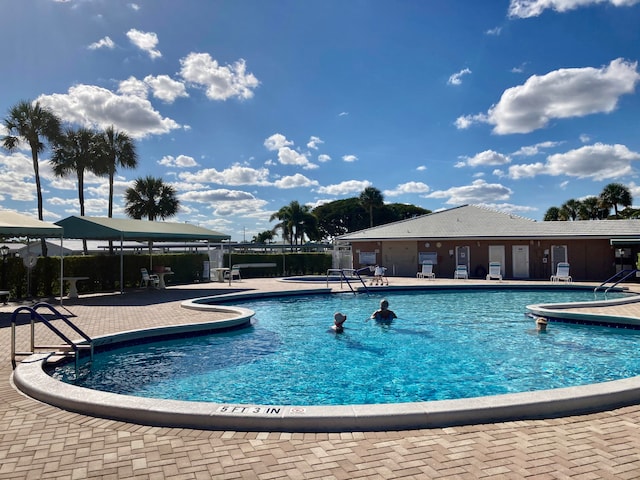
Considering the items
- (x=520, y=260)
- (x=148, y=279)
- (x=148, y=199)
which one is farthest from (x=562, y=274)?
(x=148, y=199)

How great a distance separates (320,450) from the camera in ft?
11.9

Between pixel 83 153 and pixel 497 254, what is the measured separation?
28.5 m

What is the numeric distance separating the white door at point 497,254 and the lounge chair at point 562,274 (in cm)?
317

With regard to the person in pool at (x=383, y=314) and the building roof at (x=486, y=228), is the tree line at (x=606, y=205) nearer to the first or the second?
the building roof at (x=486, y=228)

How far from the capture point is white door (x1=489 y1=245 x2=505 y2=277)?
85.0 ft

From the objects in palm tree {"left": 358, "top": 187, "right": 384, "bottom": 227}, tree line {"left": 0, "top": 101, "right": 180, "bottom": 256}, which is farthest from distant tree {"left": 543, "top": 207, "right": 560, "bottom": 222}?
tree line {"left": 0, "top": 101, "right": 180, "bottom": 256}

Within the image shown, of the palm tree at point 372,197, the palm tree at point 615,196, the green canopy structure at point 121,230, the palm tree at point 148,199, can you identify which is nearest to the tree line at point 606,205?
the palm tree at point 615,196

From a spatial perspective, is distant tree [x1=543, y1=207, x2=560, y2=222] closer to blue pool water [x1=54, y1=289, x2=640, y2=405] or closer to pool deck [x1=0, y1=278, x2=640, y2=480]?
blue pool water [x1=54, y1=289, x2=640, y2=405]

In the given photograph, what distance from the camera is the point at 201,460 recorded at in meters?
3.46

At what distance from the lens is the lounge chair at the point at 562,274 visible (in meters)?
22.8

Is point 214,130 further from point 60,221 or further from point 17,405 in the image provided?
point 17,405

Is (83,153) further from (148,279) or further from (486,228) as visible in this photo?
(486,228)

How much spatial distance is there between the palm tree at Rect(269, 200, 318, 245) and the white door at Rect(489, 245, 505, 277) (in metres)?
29.7

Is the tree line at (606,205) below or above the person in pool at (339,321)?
above
